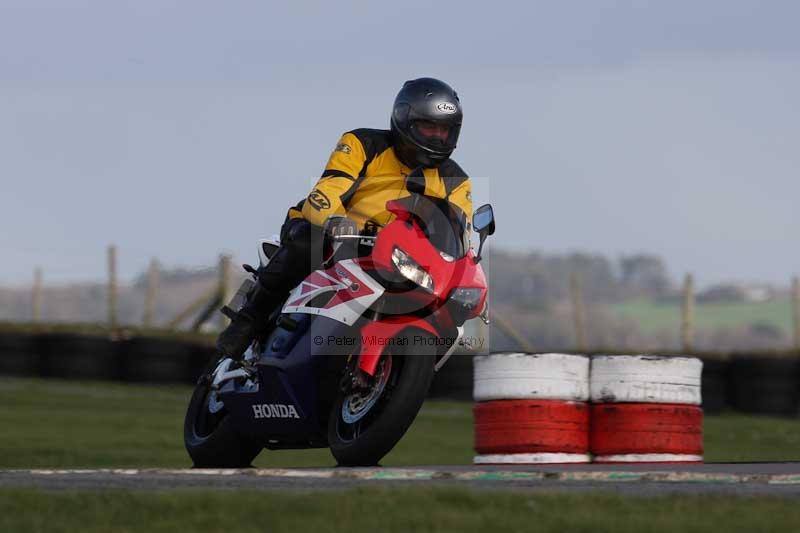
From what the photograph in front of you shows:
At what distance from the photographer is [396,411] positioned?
7.15 meters

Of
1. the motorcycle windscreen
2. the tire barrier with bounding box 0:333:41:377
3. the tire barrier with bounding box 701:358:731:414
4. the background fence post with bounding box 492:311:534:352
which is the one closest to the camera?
the motorcycle windscreen

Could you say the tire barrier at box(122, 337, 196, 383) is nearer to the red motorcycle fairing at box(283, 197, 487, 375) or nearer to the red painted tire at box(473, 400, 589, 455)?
the red painted tire at box(473, 400, 589, 455)

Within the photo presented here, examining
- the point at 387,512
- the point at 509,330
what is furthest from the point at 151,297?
the point at 387,512

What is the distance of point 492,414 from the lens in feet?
29.3

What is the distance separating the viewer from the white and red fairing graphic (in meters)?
7.52

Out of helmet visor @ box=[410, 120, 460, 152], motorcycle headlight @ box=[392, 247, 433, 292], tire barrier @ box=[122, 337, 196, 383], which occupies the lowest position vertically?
tire barrier @ box=[122, 337, 196, 383]

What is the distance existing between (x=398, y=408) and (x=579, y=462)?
6.93 feet

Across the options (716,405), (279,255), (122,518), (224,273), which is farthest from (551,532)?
(224,273)

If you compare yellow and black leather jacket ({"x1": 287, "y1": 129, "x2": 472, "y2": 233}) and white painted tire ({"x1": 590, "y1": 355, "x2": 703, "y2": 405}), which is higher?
yellow and black leather jacket ({"x1": 287, "y1": 129, "x2": 472, "y2": 233})

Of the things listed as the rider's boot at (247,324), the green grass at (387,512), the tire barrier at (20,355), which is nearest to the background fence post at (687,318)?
the tire barrier at (20,355)

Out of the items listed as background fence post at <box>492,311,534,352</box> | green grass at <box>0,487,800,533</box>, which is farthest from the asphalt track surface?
background fence post at <box>492,311,534,352</box>

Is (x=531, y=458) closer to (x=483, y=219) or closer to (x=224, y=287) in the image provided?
(x=483, y=219)

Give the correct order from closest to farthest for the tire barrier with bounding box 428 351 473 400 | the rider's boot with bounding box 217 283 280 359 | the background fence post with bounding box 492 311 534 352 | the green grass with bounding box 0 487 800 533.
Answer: the green grass with bounding box 0 487 800 533 < the rider's boot with bounding box 217 283 280 359 < the tire barrier with bounding box 428 351 473 400 < the background fence post with bounding box 492 311 534 352

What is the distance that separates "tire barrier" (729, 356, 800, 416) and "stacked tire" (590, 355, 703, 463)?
35.0 ft
